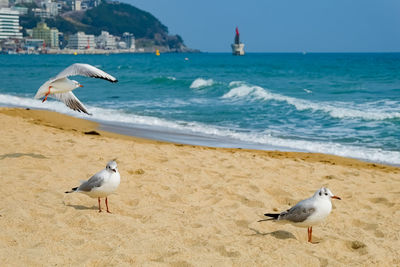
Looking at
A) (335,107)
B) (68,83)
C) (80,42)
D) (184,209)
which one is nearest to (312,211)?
(184,209)

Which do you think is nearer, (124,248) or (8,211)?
(124,248)

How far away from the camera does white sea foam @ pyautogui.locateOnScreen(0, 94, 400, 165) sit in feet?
33.8

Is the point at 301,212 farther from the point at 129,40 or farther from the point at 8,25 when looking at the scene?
the point at 129,40

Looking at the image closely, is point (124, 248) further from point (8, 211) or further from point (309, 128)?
point (309, 128)

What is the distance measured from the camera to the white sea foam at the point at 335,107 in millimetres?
15656

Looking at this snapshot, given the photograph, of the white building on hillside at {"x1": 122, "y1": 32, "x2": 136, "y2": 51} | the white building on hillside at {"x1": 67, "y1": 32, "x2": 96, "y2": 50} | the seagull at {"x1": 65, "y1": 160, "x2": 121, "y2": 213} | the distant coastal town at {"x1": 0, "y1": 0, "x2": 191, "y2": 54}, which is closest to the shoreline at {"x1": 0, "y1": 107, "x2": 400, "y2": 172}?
the seagull at {"x1": 65, "y1": 160, "x2": 121, "y2": 213}

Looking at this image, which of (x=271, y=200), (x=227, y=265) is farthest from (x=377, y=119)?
(x=227, y=265)

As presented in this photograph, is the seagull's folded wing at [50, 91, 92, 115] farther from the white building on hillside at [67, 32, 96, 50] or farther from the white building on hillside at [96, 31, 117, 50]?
the white building on hillside at [96, 31, 117, 50]

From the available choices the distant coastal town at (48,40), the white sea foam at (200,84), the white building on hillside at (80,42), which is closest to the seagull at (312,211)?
the white sea foam at (200,84)

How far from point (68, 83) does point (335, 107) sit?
42.5ft

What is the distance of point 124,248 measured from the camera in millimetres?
4020

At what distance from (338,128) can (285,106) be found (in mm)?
5369

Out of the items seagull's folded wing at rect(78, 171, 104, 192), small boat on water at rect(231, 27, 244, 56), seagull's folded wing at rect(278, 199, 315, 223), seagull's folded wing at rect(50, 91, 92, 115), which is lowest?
seagull's folded wing at rect(278, 199, 315, 223)

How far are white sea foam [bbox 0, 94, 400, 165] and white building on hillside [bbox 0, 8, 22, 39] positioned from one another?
161 m
